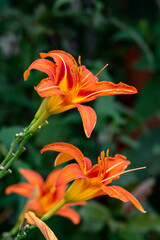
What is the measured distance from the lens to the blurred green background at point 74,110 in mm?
1066

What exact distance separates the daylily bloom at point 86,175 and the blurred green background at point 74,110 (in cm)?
25

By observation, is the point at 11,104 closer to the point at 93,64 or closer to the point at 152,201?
the point at 93,64

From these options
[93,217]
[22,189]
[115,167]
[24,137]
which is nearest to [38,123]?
[24,137]

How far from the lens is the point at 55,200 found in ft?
2.66

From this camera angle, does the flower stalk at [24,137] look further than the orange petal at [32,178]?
No

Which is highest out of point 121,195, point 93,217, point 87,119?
point 87,119

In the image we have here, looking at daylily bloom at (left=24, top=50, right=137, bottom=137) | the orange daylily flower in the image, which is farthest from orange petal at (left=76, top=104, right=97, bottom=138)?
the orange daylily flower

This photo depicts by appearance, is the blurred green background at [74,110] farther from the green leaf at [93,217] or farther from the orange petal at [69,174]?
the orange petal at [69,174]

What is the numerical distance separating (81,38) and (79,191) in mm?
814

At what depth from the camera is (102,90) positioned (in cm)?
53

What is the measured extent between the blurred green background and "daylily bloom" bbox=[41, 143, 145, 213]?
250 mm

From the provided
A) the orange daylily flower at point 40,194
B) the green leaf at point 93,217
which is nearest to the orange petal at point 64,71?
the orange daylily flower at point 40,194

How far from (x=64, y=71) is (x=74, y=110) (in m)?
0.66

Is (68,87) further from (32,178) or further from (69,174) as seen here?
(32,178)
